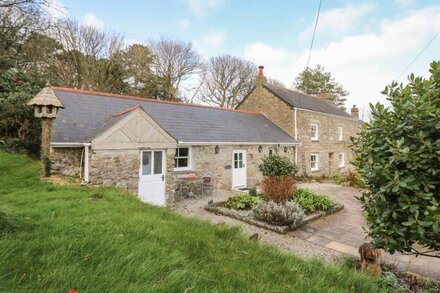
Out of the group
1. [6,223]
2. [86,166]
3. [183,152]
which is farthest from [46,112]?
[6,223]

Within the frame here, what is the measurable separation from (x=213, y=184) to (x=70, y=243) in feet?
36.8

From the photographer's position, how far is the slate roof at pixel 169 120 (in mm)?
10656

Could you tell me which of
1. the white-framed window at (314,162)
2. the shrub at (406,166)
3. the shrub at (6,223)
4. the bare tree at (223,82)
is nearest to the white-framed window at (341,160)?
the white-framed window at (314,162)

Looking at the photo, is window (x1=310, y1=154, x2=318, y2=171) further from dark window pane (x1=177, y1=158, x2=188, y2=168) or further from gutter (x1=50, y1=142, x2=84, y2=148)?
gutter (x1=50, y1=142, x2=84, y2=148)

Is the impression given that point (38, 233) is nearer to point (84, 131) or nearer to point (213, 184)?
point (84, 131)

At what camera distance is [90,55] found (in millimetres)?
25641

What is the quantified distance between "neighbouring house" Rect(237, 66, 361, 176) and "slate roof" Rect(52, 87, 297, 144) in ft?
3.34

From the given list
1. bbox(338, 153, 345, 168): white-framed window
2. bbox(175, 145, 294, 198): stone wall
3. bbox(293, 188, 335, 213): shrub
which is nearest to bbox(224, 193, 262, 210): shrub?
bbox(293, 188, 335, 213): shrub

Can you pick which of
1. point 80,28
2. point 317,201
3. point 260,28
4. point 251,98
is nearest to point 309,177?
point 251,98

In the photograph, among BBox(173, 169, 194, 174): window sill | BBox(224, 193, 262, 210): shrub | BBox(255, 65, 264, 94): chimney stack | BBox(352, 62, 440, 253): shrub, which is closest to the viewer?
BBox(352, 62, 440, 253): shrub

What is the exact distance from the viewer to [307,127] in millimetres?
20766

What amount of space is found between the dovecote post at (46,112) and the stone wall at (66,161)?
239mm

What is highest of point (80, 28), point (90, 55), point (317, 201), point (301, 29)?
point (80, 28)

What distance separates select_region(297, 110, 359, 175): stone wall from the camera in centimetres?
2034
